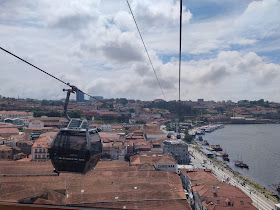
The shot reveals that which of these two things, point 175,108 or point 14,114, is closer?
point 14,114

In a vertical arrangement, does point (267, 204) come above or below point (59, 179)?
below

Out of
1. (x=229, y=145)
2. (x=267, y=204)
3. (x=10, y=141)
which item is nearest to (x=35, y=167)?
(x=10, y=141)

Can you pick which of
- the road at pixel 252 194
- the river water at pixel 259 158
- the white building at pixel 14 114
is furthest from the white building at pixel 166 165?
the white building at pixel 14 114

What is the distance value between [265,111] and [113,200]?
20.3 metres

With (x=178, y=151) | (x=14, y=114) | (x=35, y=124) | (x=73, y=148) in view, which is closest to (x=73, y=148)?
(x=73, y=148)

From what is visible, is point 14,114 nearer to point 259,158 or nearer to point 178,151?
point 178,151

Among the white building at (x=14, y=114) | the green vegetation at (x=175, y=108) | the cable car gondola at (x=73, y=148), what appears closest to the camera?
the cable car gondola at (x=73, y=148)

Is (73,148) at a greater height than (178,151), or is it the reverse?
(73,148)

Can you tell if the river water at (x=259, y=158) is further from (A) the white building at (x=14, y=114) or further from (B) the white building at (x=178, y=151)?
(A) the white building at (x=14, y=114)

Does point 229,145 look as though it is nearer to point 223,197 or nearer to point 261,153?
point 261,153

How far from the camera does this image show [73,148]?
1337 mm

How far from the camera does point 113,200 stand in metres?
3.63

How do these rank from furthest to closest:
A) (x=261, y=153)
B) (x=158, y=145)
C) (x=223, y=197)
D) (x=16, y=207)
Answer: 1. (x=261, y=153)
2. (x=158, y=145)
3. (x=223, y=197)
4. (x=16, y=207)

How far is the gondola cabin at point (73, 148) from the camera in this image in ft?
4.37
